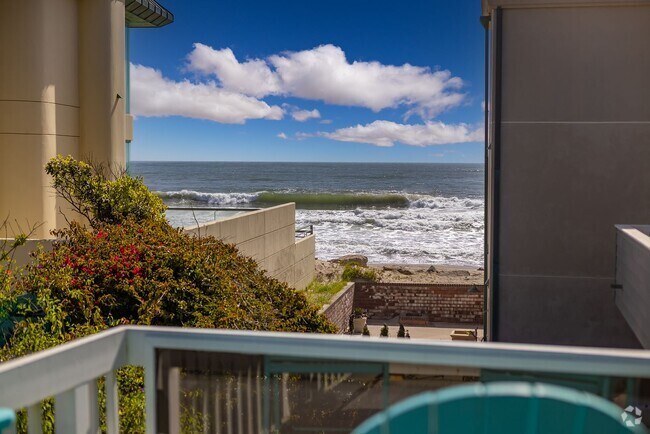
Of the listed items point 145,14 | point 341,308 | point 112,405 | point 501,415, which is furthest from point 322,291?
point 501,415

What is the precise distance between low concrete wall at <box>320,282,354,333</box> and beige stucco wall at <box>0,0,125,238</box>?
5.52 metres

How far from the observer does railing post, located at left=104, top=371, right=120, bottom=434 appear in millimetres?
2027

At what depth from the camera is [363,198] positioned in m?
53.2

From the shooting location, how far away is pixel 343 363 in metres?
1.86

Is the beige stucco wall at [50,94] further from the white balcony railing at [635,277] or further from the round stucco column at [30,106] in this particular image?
the white balcony railing at [635,277]

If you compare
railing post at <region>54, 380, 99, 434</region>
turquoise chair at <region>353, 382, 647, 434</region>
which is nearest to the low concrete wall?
railing post at <region>54, 380, 99, 434</region>

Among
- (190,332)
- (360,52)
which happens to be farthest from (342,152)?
(190,332)

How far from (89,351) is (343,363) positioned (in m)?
0.68

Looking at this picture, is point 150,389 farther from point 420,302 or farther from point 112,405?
point 420,302

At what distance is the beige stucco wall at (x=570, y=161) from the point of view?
28.3ft

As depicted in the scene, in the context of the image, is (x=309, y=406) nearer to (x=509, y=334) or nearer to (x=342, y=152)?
(x=509, y=334)

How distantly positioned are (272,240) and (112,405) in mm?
11544

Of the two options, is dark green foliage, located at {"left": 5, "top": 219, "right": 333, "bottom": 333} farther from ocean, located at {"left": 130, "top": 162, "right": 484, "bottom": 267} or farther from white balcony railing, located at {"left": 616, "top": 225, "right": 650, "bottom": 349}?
ocean, located at {"left": 130, "top": 162, "right": 484, "bottom": 267}

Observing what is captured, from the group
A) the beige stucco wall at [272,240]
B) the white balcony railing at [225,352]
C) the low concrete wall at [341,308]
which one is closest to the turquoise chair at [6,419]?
the white balcony railing at [225,352]
